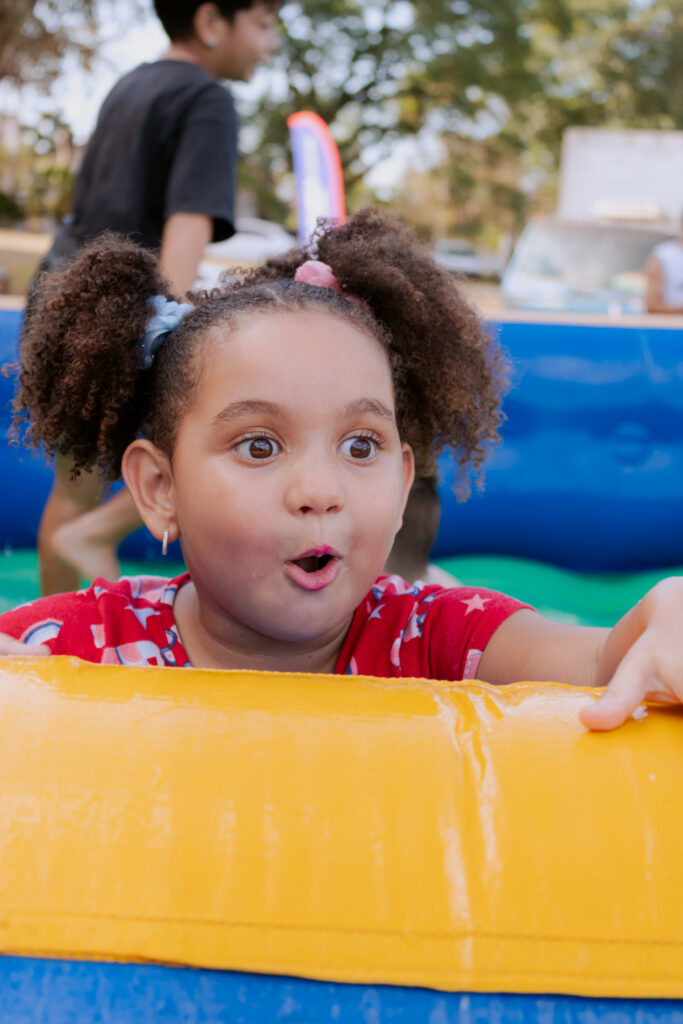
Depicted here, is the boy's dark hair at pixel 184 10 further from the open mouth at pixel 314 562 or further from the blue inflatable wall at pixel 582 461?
the open mouth at pixel 314 562

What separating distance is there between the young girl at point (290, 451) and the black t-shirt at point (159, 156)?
75 centimetres

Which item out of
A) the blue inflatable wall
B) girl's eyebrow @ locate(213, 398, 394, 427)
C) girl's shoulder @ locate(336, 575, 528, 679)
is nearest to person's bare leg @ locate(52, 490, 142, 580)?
the blue inflatable wall

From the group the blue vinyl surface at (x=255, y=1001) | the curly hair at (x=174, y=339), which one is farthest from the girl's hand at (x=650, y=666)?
the curly hair at (x=174, y=339)

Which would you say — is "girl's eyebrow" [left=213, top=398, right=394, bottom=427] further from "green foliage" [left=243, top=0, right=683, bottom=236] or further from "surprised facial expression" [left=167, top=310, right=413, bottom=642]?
"green foliage" [left=243, top=0, right=683, bottom=236]

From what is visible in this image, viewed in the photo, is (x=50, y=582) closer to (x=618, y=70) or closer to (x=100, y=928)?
(x=100, y=928)

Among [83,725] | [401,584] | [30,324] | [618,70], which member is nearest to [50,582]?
[30,324]

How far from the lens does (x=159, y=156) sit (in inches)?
83.4

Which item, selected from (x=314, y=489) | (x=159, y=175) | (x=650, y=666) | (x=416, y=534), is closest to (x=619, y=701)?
(x=650, y=666)

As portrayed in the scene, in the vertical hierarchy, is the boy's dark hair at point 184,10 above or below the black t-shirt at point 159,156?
above

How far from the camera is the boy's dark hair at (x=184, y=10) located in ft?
6.95

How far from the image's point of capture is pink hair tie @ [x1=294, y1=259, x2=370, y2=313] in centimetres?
124

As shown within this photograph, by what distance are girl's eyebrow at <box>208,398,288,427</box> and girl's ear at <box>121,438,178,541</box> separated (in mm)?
150

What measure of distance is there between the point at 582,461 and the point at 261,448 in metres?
1.96

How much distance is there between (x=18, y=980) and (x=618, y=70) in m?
25.6
